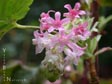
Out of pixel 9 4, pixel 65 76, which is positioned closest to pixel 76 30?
pixel 9 4

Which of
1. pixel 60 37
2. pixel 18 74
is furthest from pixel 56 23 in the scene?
pixel 18 74

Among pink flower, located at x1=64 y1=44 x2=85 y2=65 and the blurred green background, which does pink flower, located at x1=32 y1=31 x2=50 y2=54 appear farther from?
the blurred green background

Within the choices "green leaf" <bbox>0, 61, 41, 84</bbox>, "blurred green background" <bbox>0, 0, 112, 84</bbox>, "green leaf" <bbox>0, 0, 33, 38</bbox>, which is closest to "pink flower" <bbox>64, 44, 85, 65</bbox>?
"green leaf" <bbox>0, 0, 33, 38</bbox>

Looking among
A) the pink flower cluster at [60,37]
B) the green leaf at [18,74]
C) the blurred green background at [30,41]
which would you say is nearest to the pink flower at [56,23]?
the pink flower cluster at [60,37]

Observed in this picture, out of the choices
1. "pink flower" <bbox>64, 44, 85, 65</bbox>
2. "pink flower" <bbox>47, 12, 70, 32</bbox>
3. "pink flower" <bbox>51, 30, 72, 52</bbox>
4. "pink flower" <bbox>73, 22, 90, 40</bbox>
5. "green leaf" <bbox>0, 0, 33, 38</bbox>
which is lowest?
"pink flower" <bbox>64, 44, 85, 65</bbox>

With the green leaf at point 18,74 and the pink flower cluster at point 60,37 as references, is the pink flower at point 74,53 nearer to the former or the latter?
the pink flower cluster at point 60,37

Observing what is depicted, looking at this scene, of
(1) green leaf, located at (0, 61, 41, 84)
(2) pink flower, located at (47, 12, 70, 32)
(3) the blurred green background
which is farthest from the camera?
(3) the blurred green background

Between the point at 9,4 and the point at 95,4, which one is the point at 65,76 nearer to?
the point at 95,4
